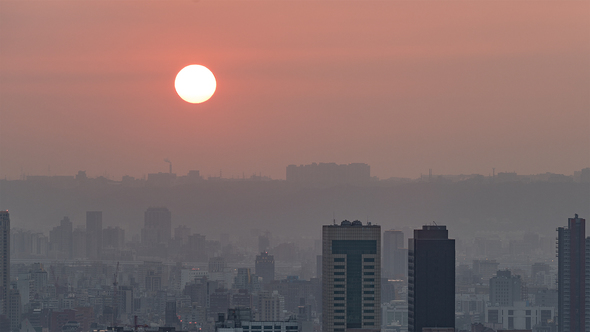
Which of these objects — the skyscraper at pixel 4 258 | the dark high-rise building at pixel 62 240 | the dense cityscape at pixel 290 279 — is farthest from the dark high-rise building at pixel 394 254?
the dark high-rise building at pixel 62 240

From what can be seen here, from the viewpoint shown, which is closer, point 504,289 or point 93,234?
point 504,289

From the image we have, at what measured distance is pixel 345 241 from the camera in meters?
47.4

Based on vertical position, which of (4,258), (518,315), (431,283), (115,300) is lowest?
(518,315)

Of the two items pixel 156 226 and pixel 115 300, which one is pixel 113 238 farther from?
pixel 115 300

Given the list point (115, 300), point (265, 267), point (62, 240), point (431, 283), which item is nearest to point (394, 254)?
point (431, 283)

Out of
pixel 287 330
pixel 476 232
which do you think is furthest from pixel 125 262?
pixel 287 330

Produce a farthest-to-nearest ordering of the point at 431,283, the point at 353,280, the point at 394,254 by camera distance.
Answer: the point at 394,254, the point at 431,283, the point at 353,280

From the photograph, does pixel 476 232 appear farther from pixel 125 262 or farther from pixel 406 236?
pixel 125 262

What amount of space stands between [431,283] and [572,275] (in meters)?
19.2

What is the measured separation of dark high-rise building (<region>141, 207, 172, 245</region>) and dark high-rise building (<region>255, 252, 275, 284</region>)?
941cm

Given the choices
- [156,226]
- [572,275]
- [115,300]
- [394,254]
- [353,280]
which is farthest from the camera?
[156,226]

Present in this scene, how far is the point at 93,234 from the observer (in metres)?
93.9

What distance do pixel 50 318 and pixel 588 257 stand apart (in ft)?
140

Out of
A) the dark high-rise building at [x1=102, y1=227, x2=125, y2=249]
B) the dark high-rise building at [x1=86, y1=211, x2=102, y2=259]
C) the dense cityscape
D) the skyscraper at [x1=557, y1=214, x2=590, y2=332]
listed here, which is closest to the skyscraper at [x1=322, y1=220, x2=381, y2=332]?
the dense cityscape
